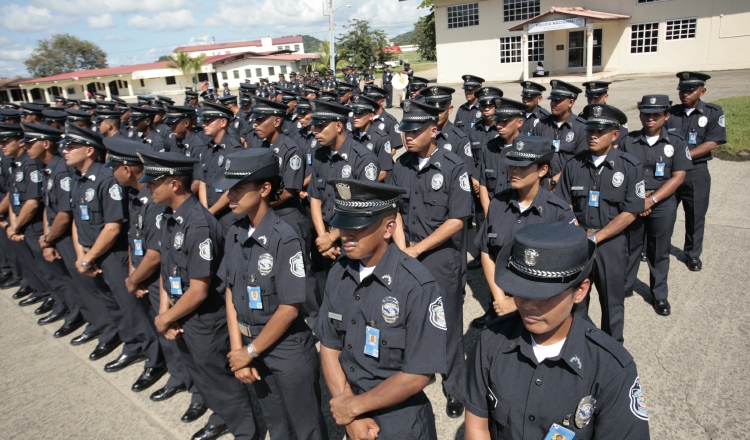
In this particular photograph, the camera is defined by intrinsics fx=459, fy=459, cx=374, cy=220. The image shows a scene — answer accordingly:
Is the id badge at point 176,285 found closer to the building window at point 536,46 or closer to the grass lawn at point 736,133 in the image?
the grass lawn at point 736,133

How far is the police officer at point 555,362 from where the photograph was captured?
1614 mm

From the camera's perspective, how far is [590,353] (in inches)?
66.4

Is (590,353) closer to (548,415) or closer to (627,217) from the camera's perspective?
(548,415)

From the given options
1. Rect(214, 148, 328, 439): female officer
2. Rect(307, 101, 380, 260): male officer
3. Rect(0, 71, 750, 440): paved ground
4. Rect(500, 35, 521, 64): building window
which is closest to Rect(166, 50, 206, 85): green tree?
Rect(500, 35, 521, 64): building window

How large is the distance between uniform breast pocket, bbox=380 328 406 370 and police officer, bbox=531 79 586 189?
14.4ft

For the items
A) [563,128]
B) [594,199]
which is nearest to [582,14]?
[563,128]

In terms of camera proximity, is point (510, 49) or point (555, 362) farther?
point (510, 49)

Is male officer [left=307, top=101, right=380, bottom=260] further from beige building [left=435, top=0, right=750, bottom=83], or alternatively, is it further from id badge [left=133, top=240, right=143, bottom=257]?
beige building [left=435, top=0, right=750, bottom=83]

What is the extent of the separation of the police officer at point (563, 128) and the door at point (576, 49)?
25404 mm

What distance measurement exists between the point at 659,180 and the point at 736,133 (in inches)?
295

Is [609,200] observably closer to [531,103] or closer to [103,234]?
[531,103]

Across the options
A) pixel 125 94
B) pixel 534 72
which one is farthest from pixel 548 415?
pixel 125 94

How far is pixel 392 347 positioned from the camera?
2.19 metres

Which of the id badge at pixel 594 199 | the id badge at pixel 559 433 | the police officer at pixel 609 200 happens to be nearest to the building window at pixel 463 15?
the police officer at pixel 609 200
